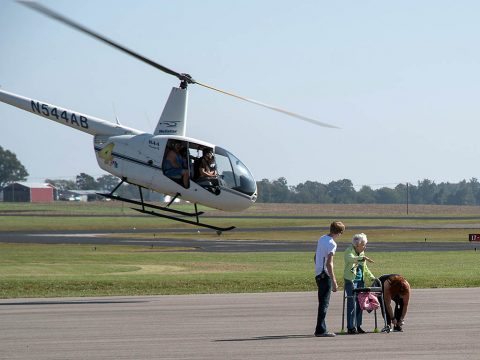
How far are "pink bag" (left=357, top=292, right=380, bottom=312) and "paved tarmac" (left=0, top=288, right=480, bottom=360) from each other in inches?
18.6

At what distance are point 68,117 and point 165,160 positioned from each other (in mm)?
3325

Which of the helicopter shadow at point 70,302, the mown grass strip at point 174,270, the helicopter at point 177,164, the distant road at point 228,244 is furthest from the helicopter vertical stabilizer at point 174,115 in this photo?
the distant road at point 228,244

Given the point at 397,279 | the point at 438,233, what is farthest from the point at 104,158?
the point at 438,233

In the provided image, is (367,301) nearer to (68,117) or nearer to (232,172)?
(232,172)

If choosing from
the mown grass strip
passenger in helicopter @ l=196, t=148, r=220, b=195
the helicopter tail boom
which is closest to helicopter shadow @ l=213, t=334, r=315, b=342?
the mown grass strip

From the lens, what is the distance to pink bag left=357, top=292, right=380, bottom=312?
60.8 feet

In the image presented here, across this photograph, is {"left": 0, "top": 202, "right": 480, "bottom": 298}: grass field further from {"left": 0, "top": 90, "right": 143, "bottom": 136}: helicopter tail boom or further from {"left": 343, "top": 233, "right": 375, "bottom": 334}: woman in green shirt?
{"left": 343, "top": 233, "right": 375, "bottom": 334}: woman in green shirt

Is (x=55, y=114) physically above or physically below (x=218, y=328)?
above

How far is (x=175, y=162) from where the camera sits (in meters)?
29.4

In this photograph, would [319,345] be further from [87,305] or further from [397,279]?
[87,305]

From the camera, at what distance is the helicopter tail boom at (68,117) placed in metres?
30.3

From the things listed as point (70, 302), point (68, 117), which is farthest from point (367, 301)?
point (68, 117)

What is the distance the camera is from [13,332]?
18.7m

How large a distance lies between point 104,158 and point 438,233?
50.9m
